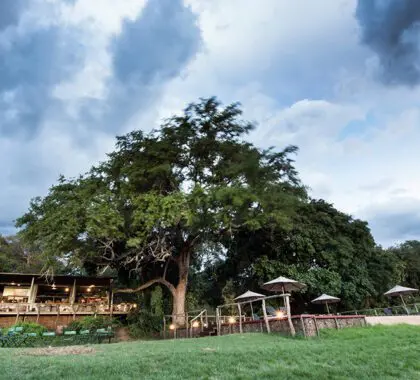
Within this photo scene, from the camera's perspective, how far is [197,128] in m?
20.2

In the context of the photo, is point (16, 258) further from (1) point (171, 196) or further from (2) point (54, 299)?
(1) point (171, 196)

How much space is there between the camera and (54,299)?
30266 mm

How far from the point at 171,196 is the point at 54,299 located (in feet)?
68.0

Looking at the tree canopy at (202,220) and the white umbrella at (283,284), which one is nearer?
the white umbrella at (283,284)

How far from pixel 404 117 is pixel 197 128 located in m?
11.5

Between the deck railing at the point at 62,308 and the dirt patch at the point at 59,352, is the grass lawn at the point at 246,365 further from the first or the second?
the deck railing at the point at 62,308

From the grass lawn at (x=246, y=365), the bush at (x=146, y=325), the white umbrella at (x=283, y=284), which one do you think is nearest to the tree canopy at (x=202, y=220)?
the bush at (x=146, y=325)

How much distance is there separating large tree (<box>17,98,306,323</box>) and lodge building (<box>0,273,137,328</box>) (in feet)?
16.1

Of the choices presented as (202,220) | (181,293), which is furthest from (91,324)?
(202,220)

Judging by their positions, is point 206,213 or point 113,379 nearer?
point 113,379

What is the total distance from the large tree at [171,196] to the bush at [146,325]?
189 cm

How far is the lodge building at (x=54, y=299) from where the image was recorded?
23281 millimetres

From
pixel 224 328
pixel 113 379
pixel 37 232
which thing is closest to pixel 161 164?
pixel 37 232

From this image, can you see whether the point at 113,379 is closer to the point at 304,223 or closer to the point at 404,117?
the point at 404,117
